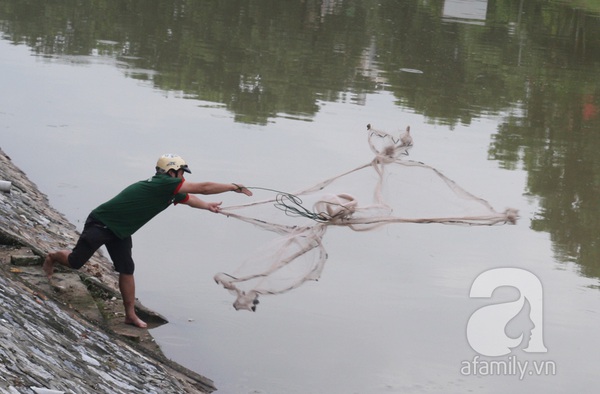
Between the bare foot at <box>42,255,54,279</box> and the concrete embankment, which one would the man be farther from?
the concrete embankment

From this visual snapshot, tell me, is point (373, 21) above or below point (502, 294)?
above

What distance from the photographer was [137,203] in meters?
8.47

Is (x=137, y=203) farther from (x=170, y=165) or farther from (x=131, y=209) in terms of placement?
(x=170, y=165)

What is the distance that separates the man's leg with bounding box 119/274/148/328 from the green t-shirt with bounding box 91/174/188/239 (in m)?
0.39

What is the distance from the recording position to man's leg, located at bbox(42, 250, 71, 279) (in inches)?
345

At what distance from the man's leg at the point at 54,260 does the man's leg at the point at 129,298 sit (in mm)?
473

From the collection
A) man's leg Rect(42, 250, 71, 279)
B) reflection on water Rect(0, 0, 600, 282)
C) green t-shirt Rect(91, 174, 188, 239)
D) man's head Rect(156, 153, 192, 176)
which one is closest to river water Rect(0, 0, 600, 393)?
reflection on water Rect(0, 0, 600, 282)

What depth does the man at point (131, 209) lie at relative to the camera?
8359 millimetres

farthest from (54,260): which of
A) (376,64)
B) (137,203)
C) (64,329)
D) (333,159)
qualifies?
(376,64)

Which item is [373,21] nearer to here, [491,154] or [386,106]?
[386,106]

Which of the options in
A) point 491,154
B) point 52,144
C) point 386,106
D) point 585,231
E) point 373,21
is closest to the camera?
point 585,231

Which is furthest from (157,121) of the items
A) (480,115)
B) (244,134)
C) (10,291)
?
(10,291)

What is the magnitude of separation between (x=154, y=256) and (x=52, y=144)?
4.85 metres

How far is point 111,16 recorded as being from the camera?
27.5m
